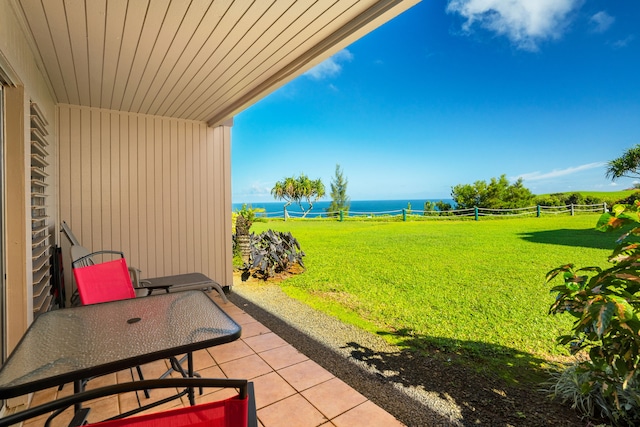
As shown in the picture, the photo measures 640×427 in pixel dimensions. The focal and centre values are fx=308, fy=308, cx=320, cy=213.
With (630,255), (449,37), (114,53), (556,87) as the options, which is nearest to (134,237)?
(114,53)

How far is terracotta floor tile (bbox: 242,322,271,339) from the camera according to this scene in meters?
2.83

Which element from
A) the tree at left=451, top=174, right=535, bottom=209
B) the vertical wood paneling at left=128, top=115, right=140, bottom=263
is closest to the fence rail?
the tree at left=451, top=174, right=535, bottom=209

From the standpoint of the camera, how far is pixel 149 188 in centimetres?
377

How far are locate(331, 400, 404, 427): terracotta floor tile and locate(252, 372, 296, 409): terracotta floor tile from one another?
0.39 metres

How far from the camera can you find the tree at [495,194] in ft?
49.0

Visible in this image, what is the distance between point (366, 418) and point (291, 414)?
415 millimetres

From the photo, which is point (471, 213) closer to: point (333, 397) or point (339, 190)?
point (339, 190)

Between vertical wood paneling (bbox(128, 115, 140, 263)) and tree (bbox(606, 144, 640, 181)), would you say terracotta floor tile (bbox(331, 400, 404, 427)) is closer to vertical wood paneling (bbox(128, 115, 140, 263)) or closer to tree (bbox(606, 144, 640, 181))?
vertical wood paneling (bbox(128, 115, 140, 263))

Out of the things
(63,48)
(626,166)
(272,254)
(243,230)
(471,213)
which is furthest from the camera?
(471,213)

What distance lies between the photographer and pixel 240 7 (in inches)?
65.8

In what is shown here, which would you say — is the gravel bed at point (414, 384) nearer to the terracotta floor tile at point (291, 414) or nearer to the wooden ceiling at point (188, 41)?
the terracotta floor tile at point (291, 414)

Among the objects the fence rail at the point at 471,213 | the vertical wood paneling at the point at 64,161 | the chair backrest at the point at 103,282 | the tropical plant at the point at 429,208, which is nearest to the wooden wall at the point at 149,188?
the vertical wood paneling at the point at 64,161

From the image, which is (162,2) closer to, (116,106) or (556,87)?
(116,106)

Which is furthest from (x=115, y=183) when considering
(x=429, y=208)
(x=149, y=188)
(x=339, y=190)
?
(x=339, y=190)
